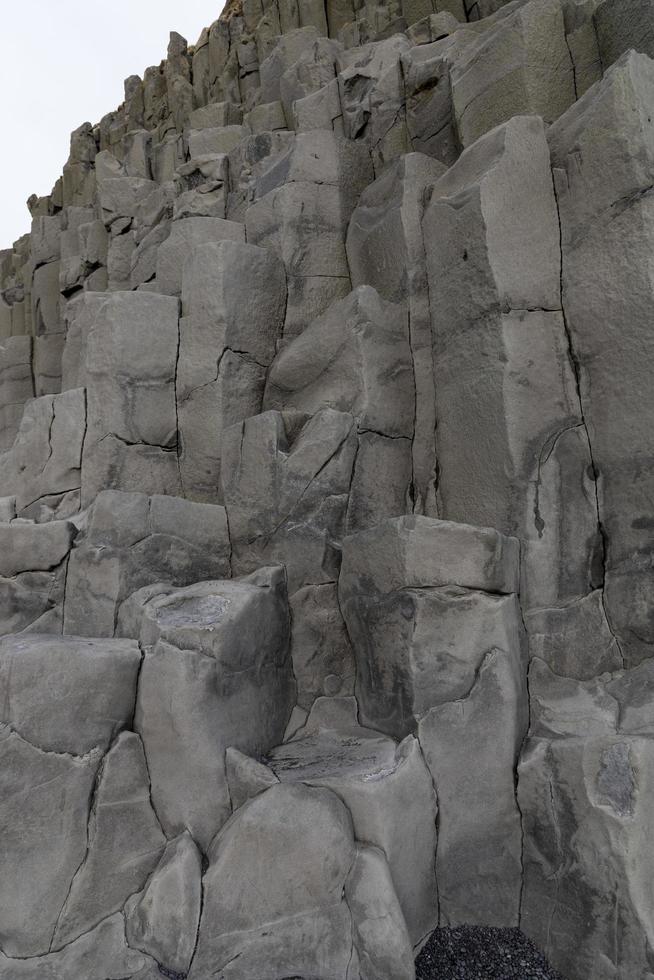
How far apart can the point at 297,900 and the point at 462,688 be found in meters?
1.14

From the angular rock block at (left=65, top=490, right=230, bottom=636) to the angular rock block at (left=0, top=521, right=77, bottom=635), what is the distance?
12 centimetres

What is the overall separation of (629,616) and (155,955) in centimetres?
272

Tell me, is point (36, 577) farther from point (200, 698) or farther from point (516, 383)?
point (516, 383)

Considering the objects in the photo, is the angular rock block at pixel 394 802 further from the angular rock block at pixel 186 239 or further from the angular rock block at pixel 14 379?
the angular rock block at pixel 14 379

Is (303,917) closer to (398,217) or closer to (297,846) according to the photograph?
(297,846)

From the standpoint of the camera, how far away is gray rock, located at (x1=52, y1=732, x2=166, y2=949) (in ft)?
9.86

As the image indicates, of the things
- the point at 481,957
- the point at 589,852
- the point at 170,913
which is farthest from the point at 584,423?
the point at 170,913

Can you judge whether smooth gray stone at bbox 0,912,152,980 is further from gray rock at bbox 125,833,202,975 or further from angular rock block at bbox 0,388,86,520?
angular rock block at bbox 0,388,86,520

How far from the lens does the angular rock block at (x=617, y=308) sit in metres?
3.61

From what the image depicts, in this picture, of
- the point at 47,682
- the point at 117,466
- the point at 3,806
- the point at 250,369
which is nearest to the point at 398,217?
the point at 250,369

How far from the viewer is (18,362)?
1005 centimetres

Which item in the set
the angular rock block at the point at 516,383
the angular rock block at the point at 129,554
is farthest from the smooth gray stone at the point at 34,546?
the angular rock block at the point at 516,383

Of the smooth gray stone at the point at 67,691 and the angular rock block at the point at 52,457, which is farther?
the angular rock block at the point at 52,457

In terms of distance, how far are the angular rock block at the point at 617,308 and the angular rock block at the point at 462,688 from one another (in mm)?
706
